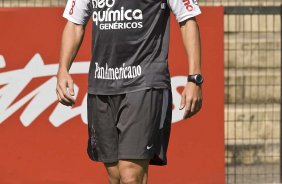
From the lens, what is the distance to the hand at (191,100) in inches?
191

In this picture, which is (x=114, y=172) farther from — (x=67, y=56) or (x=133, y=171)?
(x=67, y=56)

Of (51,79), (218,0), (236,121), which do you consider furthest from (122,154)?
(218,0)

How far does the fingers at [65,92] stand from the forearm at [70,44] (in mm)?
123

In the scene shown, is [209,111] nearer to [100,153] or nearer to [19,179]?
[19,179]

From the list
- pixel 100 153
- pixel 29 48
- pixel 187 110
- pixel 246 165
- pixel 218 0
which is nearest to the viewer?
pixel 187 110

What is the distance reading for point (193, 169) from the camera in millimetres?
8375

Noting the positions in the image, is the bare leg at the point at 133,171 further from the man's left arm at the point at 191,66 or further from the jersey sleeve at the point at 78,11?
the jersey sleeve at the point at 78,11

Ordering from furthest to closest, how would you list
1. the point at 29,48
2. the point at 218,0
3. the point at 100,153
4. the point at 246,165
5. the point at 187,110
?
the point at 218,0
the point at 246,165
the point at 29,48
the point at 100,153
the point at 187,110

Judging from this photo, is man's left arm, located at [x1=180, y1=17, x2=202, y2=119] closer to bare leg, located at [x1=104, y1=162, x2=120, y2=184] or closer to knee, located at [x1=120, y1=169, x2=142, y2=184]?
knee, located at [x1=120, y1=169, x2=142, y2=184]

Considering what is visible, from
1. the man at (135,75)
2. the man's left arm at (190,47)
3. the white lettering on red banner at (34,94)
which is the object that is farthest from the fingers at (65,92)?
the white lettering on red banner at (34,94)

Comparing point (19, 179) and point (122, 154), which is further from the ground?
point (122, 154)

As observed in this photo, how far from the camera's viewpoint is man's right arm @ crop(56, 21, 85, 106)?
512 cm

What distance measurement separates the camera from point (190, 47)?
4.97 m

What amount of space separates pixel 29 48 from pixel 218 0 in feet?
8.55
